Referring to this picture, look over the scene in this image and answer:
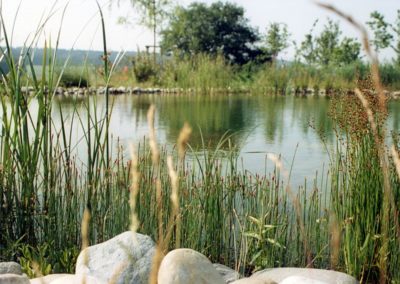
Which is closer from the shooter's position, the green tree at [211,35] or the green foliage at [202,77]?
the green foliage at [202,77]

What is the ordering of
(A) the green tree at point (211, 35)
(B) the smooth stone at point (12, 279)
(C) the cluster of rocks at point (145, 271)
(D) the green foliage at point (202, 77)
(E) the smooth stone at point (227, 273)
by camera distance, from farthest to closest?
(A) the green tree at point (211, 35), (D) the green foliage at point (202, 77), (E) the smooth stone at point (227, 273), (C) the cluster of rocks at point (145, 271), (B) the smooth stone at point (12, 279)

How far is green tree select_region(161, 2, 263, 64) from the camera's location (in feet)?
82.3

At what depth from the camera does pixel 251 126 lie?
8.29 meters

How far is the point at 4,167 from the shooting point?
2.37 meters

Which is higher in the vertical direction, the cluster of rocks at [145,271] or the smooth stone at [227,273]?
the cluster of rocks at [145,271]

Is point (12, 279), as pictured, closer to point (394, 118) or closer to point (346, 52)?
point (394, 118)

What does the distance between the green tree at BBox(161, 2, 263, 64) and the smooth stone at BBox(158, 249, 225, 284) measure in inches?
905

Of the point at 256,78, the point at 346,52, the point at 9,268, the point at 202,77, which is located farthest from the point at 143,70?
the point at 9,268

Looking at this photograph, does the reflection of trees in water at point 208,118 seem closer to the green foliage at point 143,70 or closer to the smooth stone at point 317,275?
the smooth stone at point 317,275

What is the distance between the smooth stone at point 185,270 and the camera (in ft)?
Result: 6.07

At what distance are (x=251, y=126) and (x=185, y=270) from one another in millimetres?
6497

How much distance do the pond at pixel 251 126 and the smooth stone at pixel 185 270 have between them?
2.22 metres

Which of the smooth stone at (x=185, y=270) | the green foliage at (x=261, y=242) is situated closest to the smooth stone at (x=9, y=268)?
the smooth stone at (x=185, y=270)

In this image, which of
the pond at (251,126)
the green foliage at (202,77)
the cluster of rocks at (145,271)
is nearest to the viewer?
the cluster of rocks at (145,271)
